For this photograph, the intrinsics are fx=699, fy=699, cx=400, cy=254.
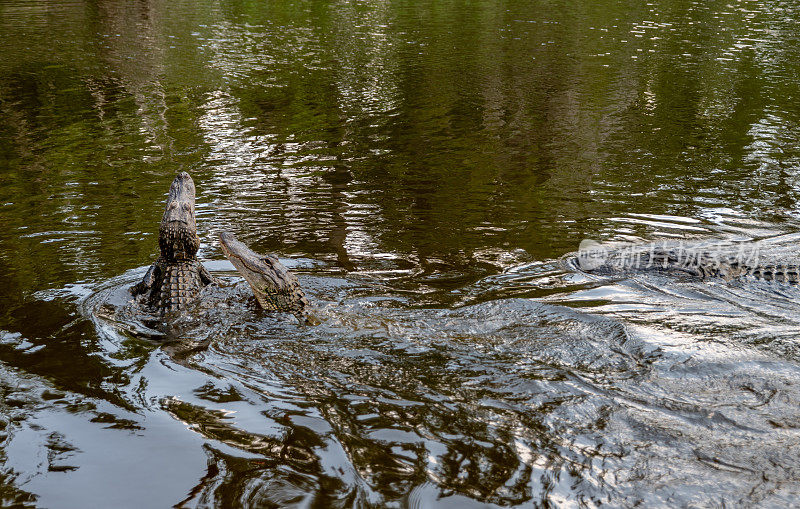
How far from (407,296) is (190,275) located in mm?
1938

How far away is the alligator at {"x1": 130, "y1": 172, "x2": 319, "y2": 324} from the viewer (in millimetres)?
5898

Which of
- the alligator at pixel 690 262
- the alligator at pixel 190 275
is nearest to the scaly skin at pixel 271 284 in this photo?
the alligator at pixel 190 275

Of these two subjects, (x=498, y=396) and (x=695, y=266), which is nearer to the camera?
(x=498, y=396)

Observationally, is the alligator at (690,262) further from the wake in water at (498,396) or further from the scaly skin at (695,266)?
the wake in water at (498,396)

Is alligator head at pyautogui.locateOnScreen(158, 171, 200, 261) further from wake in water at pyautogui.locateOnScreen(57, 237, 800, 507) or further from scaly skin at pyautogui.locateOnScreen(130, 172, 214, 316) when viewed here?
wake in water at pyautogui.locateOnScreen(57, 237, 800, 507)

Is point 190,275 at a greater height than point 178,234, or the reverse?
point 178,234

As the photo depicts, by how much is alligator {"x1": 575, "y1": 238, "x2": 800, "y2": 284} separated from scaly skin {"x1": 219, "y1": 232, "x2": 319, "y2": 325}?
2.83 metres

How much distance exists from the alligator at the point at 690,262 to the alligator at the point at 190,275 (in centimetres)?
292

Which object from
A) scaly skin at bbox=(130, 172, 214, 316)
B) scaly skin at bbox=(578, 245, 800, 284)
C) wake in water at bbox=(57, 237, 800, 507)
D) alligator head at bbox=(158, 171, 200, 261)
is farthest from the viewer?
scaly skin at bbox=(578, 245, 800, 284)

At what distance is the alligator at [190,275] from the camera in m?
5.90

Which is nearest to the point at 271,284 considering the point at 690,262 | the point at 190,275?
the point at 190,275

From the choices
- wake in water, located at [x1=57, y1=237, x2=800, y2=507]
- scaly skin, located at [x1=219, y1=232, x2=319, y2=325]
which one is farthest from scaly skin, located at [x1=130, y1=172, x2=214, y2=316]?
scaly skin, located at [x1=219, y1=232, x2=319, y2=325]

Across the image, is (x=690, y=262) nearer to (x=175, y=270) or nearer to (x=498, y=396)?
(x=498, y=396)

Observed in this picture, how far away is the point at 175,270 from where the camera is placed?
6.18 meters
